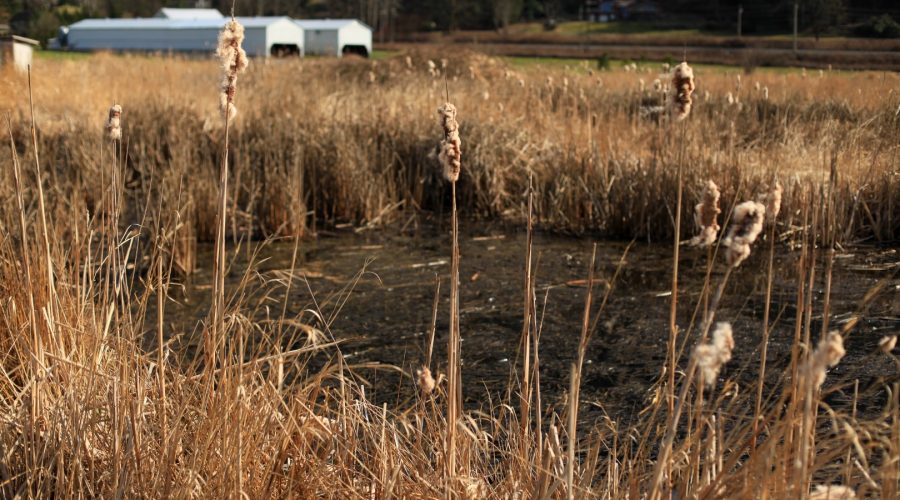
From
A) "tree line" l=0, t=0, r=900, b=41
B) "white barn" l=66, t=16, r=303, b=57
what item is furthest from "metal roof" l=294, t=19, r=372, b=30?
"tree line" l=0, t=0, r=900, b=41

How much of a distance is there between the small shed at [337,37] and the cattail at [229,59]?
3931cm

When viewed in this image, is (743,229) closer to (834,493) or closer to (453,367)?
(834,493)

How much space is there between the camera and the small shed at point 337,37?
41469mm

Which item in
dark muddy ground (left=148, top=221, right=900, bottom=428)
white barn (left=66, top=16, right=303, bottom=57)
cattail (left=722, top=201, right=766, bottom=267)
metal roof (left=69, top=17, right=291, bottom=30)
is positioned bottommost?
dark muddy ground (left=148, top=221, right=900, bottom=428)

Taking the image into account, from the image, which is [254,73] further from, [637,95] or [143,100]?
[637,95]

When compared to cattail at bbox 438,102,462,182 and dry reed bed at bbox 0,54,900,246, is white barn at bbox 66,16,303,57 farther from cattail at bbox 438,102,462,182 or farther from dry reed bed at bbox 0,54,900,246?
cattail at bbox 438,102,462,182

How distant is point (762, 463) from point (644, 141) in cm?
750

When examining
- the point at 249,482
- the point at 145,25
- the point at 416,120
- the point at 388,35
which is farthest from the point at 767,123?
the point at 388,35

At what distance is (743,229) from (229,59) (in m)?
1.03

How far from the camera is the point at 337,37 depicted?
4178 cm

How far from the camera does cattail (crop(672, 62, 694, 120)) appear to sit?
5.61 feet

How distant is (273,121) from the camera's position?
9.38 m

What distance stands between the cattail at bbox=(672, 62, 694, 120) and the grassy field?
0.19 m

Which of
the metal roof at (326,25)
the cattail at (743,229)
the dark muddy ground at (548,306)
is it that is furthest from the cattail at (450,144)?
the metal roof at (326,25)
